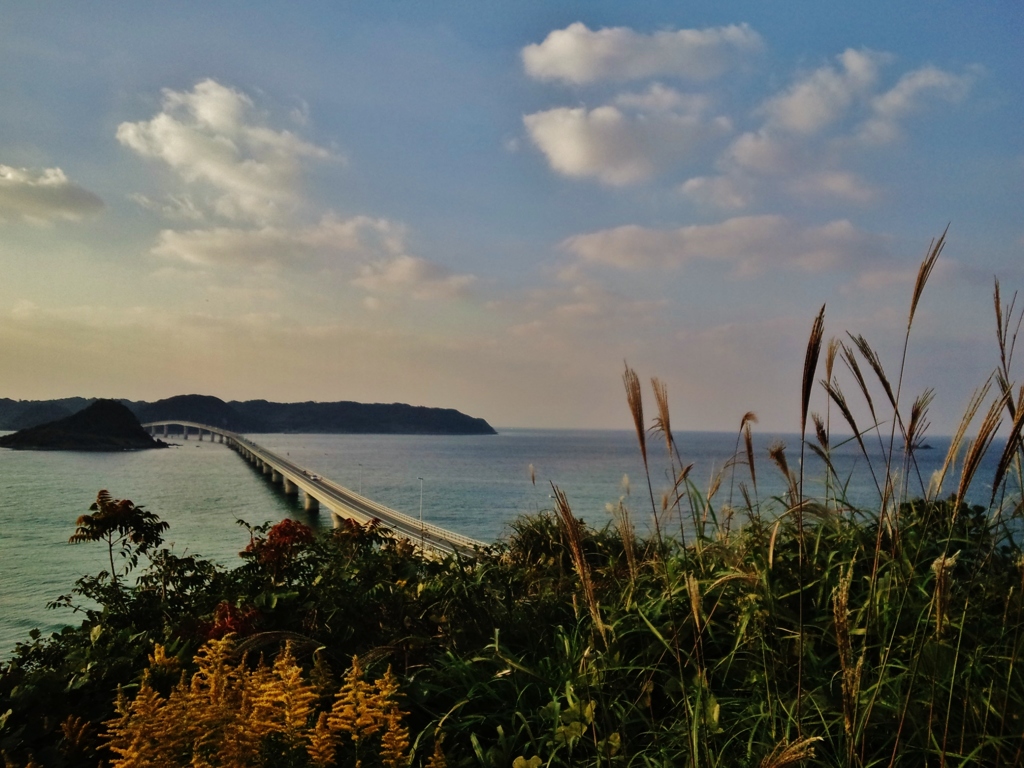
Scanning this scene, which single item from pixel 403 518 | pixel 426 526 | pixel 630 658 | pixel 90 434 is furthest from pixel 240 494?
pixel 90 434

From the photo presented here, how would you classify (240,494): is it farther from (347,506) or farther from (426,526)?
(426,526)

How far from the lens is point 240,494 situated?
2370 inches

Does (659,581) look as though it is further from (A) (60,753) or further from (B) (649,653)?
(A) (60,753)

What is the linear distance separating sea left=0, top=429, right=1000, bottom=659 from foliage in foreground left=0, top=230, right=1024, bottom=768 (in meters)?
0.44

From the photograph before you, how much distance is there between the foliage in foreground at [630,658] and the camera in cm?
226

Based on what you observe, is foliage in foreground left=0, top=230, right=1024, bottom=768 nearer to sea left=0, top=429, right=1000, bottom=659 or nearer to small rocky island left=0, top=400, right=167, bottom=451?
sea left=0, top=429, right=1000, bottom=659

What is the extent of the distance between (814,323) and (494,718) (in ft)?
7.44

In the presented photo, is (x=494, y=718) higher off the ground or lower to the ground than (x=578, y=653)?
lower

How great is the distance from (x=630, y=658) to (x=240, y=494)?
204 feet

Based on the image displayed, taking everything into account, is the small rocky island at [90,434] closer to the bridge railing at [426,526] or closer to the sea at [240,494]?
the sea at [240,494]

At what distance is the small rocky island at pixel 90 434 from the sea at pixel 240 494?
10.8 meters

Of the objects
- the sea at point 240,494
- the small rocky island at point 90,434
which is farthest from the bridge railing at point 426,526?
the small rocky island at point 90,434

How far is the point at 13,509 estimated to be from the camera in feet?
146

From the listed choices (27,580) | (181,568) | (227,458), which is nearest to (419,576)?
(181,568)
